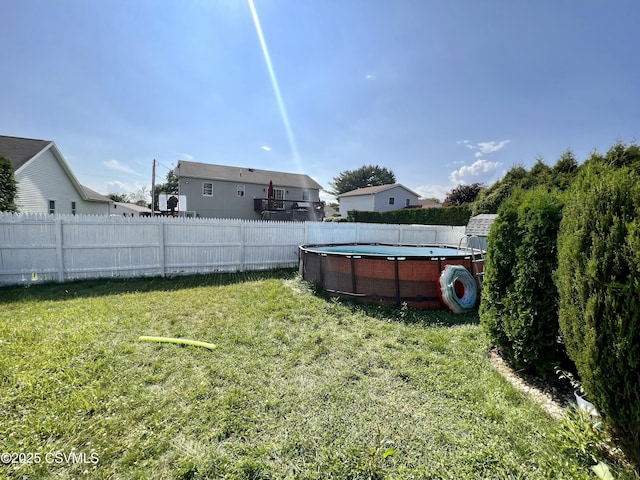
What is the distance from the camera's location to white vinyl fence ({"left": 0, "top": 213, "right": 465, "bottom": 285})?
679 cm

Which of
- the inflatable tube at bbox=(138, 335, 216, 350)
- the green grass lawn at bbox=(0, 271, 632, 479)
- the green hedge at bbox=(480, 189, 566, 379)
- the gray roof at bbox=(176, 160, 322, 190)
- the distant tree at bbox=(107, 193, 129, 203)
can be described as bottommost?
the green grass lawn at bbox=(0, 271, 632, 479)

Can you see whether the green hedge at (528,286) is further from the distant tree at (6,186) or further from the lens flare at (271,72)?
the distant tree at (6,186)

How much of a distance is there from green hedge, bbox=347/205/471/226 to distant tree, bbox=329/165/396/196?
2313 cm

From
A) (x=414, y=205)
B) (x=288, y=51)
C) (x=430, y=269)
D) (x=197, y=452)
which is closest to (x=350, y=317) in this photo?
(x=430, y=269)

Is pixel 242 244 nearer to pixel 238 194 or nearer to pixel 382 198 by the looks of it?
pixel 238 194

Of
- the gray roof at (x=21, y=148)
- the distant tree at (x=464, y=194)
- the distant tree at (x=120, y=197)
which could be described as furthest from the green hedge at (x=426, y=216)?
the distant tree at (x=120, y=197)

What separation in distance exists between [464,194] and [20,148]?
34.2m

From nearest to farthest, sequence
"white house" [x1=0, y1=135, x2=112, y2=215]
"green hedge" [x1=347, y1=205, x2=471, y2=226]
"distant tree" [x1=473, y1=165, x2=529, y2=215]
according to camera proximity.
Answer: "white house" [x1=0, y1=135, x2=112, y2=215]
"distant tree" [x1=473, y1=165, x2=529, y2=215]
"green hedge" [x1=347, y1=205, x2=471, y2=226]

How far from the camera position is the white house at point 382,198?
32.8 metres

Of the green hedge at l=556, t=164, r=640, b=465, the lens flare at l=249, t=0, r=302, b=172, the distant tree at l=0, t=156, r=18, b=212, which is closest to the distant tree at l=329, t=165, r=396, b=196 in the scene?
the lens flare at l=249, t=0, r=302, b=172

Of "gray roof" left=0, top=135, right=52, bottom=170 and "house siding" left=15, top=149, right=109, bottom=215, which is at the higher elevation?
"gray roof" left=0, top=135, right=52, bottom=170

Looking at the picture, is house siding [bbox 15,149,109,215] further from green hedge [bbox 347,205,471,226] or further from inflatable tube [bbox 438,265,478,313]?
green hedge [bbox 347,205,471,226]

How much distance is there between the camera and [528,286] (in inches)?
112

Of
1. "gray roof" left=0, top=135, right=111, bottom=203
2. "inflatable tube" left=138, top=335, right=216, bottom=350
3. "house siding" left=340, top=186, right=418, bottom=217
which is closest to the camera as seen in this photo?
"inflatable tube" left=138, top=335, right=216, bottom=350
